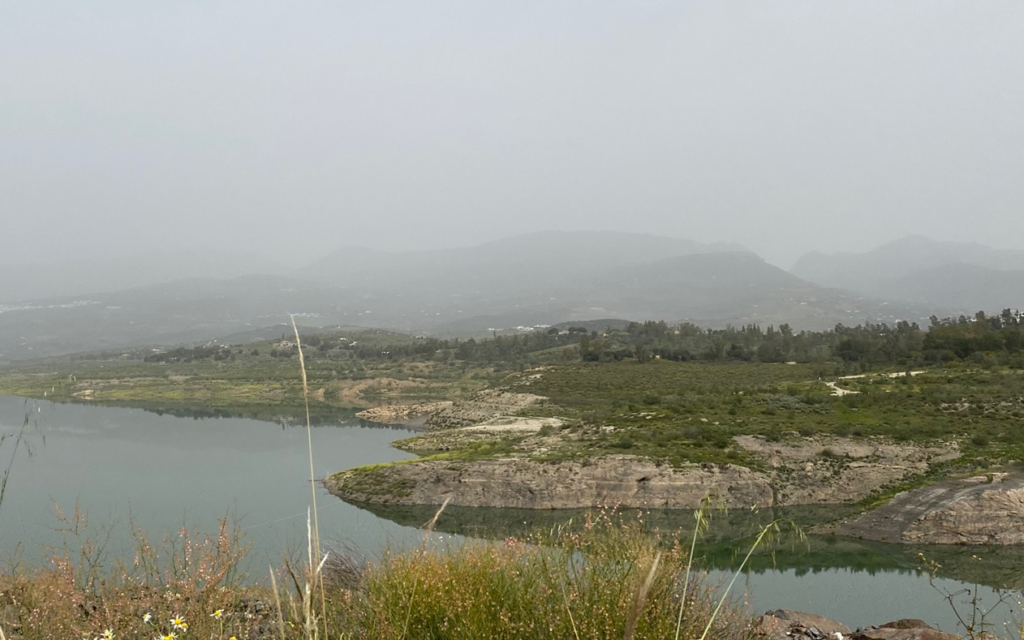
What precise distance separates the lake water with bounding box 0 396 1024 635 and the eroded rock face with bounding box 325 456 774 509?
3.49ft

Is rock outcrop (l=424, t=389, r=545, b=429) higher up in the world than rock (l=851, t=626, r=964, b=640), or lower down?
lower down

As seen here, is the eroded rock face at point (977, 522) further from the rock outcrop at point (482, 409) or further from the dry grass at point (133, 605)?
the rock outcrop at point (482, 409)

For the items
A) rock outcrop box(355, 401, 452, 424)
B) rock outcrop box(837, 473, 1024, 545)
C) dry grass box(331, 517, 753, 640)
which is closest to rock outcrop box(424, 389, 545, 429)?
rock outcrop box(355, 401, 452, 424)

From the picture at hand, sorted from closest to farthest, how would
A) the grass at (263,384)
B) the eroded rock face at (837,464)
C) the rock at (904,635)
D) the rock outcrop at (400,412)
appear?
the rock at (904,635)
the eroded rock face at (837,464)
the rock outcrop at (400,412)
the grass at (263,384)

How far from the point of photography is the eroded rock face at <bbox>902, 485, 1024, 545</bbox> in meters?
22.7

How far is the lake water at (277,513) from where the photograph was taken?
58.1 feet

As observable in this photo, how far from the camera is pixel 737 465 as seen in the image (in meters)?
29.6

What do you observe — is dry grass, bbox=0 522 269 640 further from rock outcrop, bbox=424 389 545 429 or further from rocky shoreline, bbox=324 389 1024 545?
rock outcrop, bbox=424 389 545 429

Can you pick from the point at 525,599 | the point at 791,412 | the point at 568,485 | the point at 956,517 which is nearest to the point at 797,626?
the point at 525,599

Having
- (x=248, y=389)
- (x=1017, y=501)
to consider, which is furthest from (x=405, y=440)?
(x=248, y=389)

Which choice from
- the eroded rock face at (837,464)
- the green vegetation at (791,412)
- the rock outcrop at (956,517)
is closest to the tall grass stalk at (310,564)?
the rock outcrop at (956,517)

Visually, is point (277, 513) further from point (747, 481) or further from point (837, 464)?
point (837, 464)

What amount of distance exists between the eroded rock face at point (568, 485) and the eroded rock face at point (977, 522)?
5812 millimetres

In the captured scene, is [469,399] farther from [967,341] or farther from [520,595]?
[520,595]
